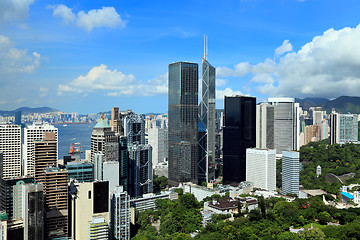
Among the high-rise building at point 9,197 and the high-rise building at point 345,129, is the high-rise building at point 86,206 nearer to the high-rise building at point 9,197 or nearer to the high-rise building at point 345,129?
the high-rise building at point 9,197

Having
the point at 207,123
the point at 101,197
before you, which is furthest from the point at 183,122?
the point at 101,197

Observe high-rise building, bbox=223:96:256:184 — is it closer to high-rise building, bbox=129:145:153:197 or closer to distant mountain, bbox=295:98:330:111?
high-rise building, bbox=129:145:153:197

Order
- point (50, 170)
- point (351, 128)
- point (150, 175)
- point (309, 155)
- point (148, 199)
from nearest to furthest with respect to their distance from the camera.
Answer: point (50, 170), point (148, 199), point (150, 175), point (309, 155), point (351, 128)

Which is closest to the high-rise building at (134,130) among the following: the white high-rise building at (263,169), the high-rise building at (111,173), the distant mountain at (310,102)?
the high-rise building at (111,173)

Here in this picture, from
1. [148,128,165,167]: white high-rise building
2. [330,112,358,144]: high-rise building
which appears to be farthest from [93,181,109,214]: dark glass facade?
[330,112,358,144]: high-rise building

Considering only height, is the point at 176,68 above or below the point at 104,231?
above

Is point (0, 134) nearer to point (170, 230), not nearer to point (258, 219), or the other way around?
point (170, 230)

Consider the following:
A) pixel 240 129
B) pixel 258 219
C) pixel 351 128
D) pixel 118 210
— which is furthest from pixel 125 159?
pixel 351 128

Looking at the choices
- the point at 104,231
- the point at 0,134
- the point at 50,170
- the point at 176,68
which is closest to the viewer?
the point at 104,231

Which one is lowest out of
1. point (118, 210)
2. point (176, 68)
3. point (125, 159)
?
point (118, 210)
